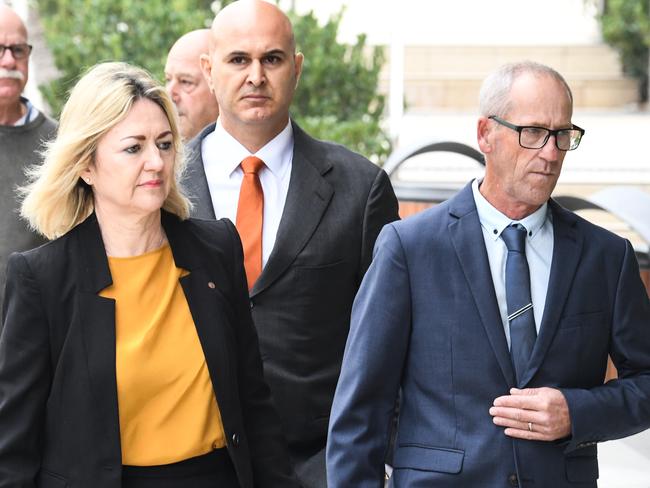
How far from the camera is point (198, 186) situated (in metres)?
4.16

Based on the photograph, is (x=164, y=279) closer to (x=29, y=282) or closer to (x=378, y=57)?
(x=29, y=282)

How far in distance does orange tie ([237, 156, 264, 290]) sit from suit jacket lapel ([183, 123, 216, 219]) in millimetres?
99

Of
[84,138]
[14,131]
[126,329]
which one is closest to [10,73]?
[14,131]

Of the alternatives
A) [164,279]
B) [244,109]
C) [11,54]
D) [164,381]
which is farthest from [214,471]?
[11,54]

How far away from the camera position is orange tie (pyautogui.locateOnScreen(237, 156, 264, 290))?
407cm

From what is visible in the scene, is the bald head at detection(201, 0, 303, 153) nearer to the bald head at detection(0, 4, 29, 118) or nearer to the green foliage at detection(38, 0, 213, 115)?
the bald head at detection(0, 4, 29, 118)

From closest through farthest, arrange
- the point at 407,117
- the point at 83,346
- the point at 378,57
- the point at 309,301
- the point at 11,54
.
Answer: the point at 83,346, the point at 309,301, the point at 11,54, the point at 378,57, the point at 407,117

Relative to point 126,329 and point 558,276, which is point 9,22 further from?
point 558,276

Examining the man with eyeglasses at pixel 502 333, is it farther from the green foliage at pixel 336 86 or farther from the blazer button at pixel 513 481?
the green foliage at pixel 336 86

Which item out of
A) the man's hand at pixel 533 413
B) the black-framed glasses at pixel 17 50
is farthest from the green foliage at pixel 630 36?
the man's hand at pixel 533 413

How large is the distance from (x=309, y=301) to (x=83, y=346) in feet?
3.25

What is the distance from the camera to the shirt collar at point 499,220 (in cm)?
328

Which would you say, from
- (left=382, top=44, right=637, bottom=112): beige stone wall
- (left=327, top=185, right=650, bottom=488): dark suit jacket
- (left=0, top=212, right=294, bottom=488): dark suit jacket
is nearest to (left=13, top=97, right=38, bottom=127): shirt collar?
(left=0, top=212, right=294, bottom=488): dark suit jacket

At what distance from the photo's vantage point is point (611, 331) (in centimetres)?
327
